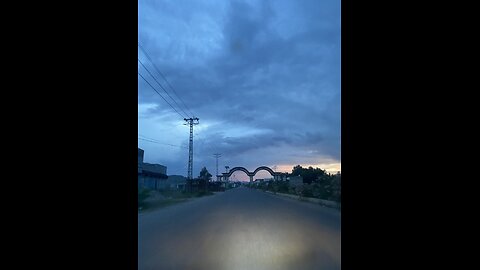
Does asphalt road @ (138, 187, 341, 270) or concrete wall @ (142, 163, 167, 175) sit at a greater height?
concrete wall @ (142, 163, 167, 175)

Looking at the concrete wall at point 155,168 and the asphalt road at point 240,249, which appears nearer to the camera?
the asphalt road at point 240,249

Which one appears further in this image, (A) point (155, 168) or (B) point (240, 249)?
(A) point (155, 168)

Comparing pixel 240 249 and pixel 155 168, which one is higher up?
pixel 155 168

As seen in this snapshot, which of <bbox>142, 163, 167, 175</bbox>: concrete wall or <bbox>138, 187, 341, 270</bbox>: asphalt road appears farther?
<bbox>142, 163, 167, 175</bbox>: concrete wall

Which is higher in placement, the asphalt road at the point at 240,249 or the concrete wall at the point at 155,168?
the concrete wall at the point at 155,168

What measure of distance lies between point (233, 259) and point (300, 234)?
376 centimetres
